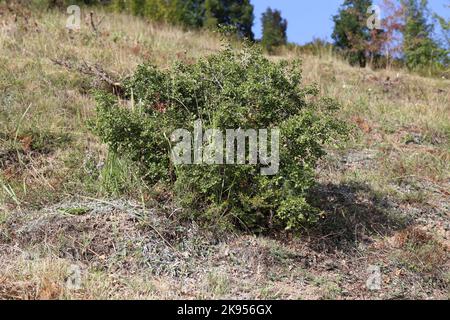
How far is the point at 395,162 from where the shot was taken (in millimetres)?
5961

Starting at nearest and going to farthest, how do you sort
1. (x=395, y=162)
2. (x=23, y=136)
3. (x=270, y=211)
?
(x=270, y=211)
(x=23, y=136)
(x=395, y=162)

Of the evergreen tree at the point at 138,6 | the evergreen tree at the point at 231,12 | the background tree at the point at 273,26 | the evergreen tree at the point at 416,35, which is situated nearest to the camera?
the evergreen tree at the point at 416,35

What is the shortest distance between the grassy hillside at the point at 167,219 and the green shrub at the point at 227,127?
180 millimetres

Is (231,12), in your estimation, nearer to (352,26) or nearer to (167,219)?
(352,26)

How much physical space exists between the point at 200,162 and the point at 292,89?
94 centimetres

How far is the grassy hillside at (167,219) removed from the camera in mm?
3590

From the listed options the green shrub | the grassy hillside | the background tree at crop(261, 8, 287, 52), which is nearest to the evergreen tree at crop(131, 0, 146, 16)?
the background tree at crop(261, 8, 287, 52)

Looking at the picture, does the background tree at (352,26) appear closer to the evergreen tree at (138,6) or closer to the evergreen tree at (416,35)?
the evergreen tree at (416,35)

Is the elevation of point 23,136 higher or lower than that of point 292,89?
lower

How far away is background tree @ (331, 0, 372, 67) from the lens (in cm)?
1644

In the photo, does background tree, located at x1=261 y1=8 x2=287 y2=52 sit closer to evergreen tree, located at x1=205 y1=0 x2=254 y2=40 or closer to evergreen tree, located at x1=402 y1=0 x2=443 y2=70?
evergreen tree, located at x1=205 y1=0 x2=254 y2=40

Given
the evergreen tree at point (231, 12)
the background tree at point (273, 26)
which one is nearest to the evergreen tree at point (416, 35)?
the background tree at point (273, 26)
